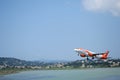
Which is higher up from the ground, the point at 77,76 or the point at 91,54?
the point at 91,54

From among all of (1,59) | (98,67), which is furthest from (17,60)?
(98,67)

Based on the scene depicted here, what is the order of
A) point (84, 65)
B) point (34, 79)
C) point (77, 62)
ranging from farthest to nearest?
point (77, 62) → point (84, 65) → point (34, 79)

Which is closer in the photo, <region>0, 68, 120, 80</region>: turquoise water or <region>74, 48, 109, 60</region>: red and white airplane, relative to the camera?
<region>74, 48, 109, 60</region>: red and white airplane

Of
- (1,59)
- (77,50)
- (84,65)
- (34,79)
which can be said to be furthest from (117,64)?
(1,59)

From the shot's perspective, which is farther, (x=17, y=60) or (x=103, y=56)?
(x=17, y=60)

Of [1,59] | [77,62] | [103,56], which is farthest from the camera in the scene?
[1,59]

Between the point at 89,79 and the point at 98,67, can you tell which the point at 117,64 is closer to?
the point at 98,67

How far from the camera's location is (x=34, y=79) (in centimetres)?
4841

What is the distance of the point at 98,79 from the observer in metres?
40.8

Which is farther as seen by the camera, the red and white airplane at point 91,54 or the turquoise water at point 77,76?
the turquoise water at point 77,76

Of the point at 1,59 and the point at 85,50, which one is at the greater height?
the point at 1,59

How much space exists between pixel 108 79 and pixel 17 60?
108522mm

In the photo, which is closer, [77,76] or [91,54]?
[91,54]

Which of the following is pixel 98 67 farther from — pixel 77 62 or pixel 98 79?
pixel 98 79
